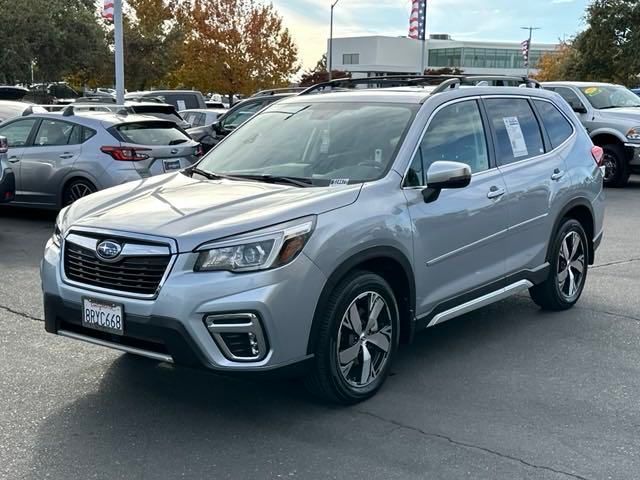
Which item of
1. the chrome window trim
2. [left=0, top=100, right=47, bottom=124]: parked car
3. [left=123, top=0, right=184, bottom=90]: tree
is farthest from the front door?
[left=123, top=0, right=184, bottom=90]: tree

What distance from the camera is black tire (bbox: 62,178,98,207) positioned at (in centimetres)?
1042

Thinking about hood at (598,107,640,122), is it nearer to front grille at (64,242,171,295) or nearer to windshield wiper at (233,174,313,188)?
windshield wiper at (233,174,313,188)

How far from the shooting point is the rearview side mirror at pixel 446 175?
4.59m

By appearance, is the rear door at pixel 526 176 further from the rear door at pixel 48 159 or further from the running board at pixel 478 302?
the rear door at pixel 48 159

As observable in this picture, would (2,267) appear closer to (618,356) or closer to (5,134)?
(5,134)

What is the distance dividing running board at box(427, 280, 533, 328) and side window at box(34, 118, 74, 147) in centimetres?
706

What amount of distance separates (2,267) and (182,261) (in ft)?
16.0

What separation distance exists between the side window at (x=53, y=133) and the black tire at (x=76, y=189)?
58 centimetres

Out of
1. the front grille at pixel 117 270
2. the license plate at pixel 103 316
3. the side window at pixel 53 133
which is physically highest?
the side window at pixel 53 133

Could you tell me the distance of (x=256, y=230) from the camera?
12.9 ft

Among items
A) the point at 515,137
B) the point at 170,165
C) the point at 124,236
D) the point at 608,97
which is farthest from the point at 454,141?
the point at 608,97

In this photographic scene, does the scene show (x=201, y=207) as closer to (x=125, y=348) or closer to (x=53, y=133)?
(x=125, y=348)

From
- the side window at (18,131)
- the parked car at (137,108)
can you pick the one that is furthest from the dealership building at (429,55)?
the side window at (18,131)

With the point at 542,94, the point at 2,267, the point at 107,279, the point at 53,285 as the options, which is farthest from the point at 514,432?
the point at 2,267
